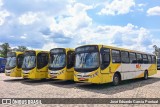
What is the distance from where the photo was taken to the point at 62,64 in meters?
18.9

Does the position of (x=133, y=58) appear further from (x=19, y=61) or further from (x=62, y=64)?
(x=19, y=61)

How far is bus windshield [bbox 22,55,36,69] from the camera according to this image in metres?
20.7

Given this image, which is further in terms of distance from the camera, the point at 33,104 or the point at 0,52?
the point at 0,52

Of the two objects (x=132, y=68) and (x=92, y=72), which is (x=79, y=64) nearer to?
(x=92, y=72)

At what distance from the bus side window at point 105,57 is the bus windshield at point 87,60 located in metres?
0.39

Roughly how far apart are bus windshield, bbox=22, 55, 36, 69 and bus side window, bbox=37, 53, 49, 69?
37cm

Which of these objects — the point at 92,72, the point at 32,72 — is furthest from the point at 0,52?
the point at 92,72

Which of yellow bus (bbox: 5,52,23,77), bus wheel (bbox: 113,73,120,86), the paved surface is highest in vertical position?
yellow bus (bbox: 5,52,23,77)

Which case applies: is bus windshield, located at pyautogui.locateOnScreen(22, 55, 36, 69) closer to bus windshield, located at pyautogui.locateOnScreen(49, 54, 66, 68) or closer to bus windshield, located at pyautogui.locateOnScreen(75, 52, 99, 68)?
bus windshield, located at pyautogui.locateOnScreen(49, 54, 66, 68)

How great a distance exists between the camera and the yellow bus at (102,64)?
51.7 ft

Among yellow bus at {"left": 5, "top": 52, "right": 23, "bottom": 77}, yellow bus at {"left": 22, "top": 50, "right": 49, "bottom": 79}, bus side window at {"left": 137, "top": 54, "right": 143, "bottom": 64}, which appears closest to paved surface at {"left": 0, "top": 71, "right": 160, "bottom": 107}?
yellow bus at {"left": 22, "top": 50, "right": 49, "bottom": 79}

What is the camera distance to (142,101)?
449 inches

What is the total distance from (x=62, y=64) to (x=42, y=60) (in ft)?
9.47

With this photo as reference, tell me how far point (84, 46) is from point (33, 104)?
23.1 ft
